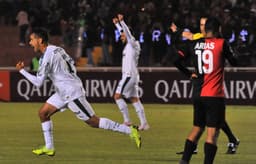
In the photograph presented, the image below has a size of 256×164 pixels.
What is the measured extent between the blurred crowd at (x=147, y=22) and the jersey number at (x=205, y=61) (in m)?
14.0

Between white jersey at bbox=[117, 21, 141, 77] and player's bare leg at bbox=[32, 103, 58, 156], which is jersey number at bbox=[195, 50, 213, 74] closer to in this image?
player's bare leg at bbox=[32, 103, 58, 156]

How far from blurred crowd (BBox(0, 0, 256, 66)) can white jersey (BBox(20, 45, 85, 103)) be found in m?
12.1

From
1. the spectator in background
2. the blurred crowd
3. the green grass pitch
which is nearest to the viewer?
the green grass pitch

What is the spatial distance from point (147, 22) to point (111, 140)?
1108 cm

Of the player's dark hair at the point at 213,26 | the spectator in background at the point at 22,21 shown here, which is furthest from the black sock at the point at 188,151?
the spectator in background at the point at 22,21

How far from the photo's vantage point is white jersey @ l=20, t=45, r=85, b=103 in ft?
37.7

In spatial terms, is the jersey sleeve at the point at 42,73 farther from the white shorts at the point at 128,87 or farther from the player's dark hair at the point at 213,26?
the white shorts at the point at 128,87

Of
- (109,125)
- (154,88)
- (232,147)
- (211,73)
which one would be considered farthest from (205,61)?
(154,88)

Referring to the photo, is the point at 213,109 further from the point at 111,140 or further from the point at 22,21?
the point at 22,21

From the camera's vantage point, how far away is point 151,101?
79.0ft

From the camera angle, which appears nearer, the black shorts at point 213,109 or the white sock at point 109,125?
the black shorts at point 213,109

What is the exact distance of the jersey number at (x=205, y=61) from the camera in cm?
948

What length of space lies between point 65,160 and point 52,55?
1566 millimetres

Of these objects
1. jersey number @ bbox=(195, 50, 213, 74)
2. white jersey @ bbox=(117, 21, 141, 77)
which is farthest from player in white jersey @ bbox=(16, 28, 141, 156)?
white jersey @ bbox=(117, 21, 141, 77)
